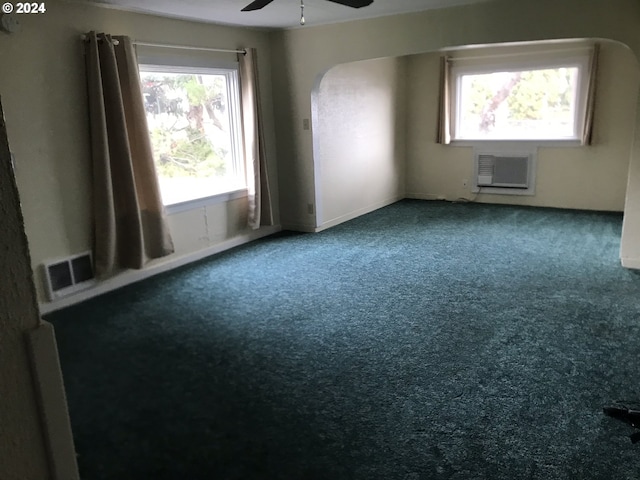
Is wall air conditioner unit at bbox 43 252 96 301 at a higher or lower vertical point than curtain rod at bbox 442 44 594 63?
lower

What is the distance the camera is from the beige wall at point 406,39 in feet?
13.0

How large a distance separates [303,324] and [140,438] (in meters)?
1.38

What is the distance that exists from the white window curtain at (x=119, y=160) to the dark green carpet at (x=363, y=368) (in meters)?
0.40

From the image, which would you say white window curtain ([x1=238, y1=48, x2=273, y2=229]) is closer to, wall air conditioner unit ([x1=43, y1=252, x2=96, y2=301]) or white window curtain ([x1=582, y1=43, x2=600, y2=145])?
wall air conditioner unit ([x1=43, y1=252, x2=96, y2=301])

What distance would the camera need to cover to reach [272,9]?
4.34 meters

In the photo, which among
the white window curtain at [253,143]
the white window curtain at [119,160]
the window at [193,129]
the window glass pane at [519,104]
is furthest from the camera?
the window glass pane at [519,104]

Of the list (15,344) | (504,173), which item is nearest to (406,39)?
(504,173)

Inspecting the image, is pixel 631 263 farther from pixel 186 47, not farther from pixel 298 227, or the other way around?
pixel 186 47

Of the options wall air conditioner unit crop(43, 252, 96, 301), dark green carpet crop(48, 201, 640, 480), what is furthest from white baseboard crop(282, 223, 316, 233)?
wall air conditioner unit crop(43, 252, 96, 301)

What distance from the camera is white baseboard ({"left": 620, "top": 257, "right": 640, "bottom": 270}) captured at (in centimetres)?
419

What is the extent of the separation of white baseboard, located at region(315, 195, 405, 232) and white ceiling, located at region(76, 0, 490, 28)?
2.21m

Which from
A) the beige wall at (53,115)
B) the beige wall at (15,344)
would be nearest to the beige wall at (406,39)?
the beige wall at (53,115)

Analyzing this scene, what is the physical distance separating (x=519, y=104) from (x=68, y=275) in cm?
581

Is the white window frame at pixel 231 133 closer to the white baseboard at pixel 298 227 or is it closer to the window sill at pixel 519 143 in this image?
the white baseboard at pixel 298 227
